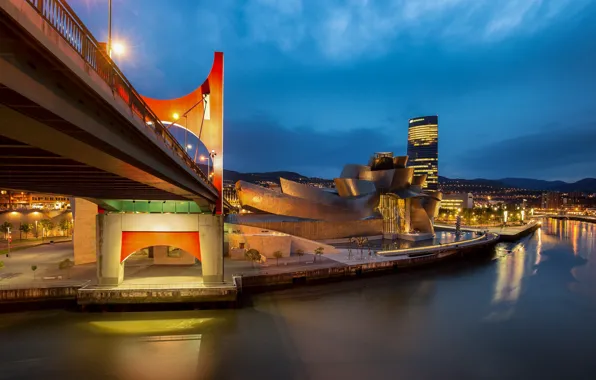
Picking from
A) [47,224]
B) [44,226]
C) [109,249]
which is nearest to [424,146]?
[47,224]

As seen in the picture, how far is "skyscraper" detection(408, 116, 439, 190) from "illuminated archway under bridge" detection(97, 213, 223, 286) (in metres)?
147

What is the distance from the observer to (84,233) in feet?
70.2

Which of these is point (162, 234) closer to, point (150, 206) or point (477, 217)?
point (150, 206)

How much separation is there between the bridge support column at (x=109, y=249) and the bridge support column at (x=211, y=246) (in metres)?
3.89

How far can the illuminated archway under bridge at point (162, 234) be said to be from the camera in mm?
16625

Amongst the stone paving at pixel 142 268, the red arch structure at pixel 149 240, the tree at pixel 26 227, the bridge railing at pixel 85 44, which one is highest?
the bridge railing at pixel 85 44

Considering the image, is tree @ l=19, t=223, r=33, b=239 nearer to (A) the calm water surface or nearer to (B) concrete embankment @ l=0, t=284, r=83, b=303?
(B) concrete embankment @ l=0, t=284, r=83, b=303

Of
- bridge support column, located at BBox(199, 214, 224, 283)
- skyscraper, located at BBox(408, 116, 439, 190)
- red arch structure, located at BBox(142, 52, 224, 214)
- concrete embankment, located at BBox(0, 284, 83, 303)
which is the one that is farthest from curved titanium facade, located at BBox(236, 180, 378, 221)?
skyscraper, located at BBox(408, 116, 439, 190)

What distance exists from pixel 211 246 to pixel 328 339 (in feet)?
23.2

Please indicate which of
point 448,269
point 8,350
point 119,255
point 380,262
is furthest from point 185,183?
point 448,269

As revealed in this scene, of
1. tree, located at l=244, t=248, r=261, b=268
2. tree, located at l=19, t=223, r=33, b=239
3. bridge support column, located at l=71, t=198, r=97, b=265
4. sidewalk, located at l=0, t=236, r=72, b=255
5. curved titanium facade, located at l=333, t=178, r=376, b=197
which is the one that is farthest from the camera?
curved titanium facade, located at l=333, t=178, r=376, b=197

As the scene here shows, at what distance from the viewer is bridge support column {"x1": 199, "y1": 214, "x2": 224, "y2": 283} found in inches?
655

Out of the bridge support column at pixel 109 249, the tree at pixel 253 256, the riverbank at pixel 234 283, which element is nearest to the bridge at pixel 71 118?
the bridge support column at pixel 109 249

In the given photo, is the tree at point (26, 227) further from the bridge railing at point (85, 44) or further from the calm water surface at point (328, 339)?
the bridge railing at point (85, 44)
